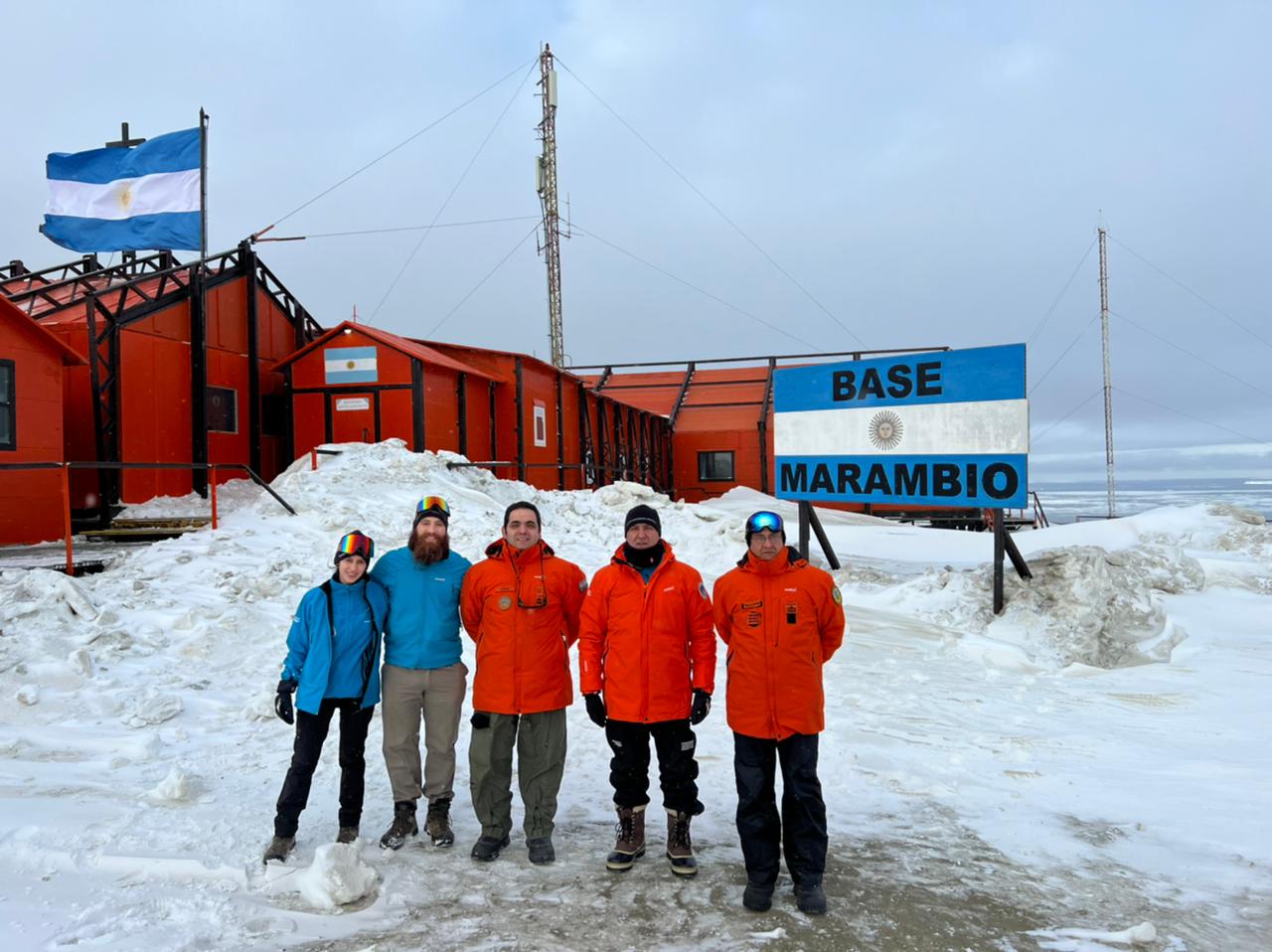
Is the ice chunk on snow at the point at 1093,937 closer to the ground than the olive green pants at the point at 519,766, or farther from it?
closer to the ground

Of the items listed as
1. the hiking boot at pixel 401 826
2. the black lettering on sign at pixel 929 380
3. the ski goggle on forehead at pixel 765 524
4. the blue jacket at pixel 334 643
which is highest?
the black lettering on sign at pixel 929 380

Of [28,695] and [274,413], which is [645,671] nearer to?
[28,695]

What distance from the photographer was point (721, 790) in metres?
4.86

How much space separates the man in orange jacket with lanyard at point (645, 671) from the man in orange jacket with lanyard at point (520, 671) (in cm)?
21

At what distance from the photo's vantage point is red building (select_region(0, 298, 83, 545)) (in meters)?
10.6

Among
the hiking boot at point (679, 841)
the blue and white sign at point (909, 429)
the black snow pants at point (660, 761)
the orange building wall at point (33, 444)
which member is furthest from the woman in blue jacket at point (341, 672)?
the orange building wall at point (33, 444)

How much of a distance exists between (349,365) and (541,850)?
15.2 m

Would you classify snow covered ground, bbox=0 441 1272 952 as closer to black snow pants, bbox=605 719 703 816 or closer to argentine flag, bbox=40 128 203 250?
black snow pants, bbox=605 719 703 816

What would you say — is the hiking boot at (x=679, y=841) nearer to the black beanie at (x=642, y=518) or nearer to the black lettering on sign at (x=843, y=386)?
the black beanie at (x=642, y=518)

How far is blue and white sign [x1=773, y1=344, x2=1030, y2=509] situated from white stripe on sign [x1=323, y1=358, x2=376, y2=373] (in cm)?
936

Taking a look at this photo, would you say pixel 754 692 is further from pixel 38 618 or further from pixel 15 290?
pixel 15 290

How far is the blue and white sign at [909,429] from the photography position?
9727 millimetres

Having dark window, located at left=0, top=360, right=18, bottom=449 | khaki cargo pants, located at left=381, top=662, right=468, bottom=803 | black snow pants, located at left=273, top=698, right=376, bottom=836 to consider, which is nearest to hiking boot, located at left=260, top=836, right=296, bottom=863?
black snow pants, located at left=273, top=698, right=376, bottom=836

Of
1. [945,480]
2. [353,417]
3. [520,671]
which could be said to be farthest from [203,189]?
[520,671]
